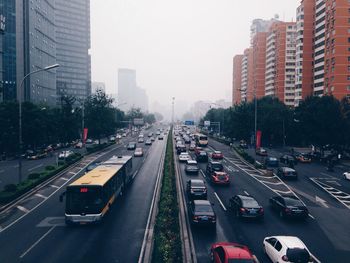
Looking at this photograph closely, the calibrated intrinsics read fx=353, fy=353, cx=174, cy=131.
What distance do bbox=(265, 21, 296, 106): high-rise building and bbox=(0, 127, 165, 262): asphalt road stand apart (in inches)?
4311

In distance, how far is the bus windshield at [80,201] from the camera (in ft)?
74.4

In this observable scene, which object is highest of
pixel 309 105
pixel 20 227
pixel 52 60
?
pixel 52 60

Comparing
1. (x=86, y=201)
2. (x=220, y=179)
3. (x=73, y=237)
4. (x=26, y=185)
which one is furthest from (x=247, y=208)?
(x=26, y=185)

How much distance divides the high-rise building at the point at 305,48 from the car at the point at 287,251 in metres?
92.1

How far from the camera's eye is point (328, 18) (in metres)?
84.9

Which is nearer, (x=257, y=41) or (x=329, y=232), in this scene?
(x=329, y=232)

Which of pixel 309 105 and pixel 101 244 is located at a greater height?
pixel 309 105

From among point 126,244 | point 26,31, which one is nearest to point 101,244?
point 126,244

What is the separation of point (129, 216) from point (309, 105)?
4972 cm

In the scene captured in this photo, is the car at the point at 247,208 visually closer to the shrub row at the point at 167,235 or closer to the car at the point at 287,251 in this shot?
the shrub row at the point at 167,235

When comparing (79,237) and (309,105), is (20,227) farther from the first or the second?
(309,105)

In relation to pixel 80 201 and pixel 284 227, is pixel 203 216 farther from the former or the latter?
pixel 80 201

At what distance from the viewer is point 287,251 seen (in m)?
16.3

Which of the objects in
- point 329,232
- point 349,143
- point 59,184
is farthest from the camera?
point 349,143
